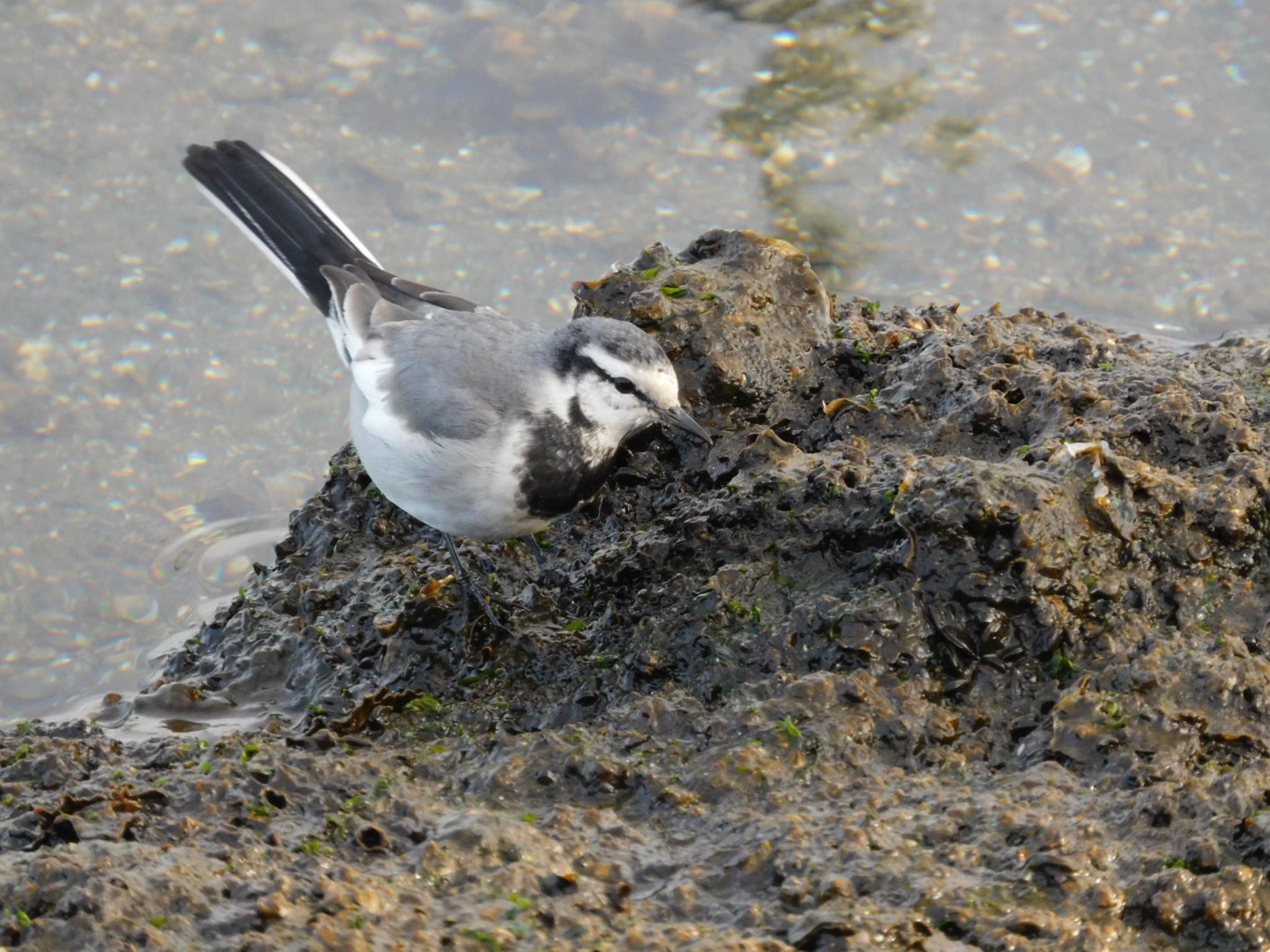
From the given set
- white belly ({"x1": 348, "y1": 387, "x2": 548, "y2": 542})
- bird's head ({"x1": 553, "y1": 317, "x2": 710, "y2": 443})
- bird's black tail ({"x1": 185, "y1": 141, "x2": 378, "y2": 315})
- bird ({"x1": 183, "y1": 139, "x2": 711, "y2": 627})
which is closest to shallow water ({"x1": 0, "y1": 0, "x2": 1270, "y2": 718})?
bird's black tail ({"x1": 185, "y1": 141, "x2": 378, "y2": 315})

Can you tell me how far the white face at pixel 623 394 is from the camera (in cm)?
495

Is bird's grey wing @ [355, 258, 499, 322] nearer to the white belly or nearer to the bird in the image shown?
the bird

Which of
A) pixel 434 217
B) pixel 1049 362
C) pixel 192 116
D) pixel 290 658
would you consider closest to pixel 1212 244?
pixel 1049 362

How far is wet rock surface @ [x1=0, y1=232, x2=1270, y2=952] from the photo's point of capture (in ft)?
10.1

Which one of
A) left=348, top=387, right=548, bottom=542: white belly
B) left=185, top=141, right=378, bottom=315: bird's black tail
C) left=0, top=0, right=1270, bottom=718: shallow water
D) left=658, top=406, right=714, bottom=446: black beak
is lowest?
left=0, top=0, right=1270, bottom=718: shallow water

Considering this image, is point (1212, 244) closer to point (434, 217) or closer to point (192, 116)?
point (434, 217)

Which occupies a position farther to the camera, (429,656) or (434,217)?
(434,217)

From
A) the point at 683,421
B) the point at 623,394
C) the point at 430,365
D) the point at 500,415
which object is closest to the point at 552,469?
the point at 500,415

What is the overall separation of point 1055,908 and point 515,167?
30.4 feet

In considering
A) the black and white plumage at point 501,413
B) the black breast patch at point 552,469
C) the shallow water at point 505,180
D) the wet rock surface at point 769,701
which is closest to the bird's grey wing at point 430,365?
the black and white plumage at point 501,413

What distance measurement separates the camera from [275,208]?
6.53 metres

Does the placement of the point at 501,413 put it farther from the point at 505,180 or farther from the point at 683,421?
the point at 505,180

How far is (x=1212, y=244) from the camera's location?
10141mm

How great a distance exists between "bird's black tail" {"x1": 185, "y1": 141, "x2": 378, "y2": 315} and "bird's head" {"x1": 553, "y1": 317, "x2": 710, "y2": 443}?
1.88m
